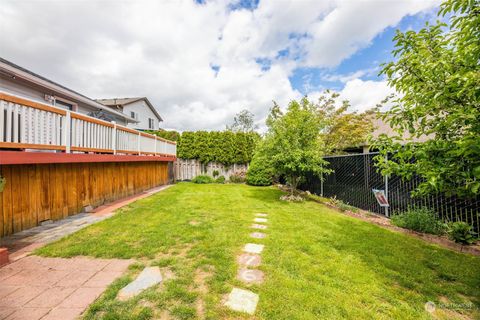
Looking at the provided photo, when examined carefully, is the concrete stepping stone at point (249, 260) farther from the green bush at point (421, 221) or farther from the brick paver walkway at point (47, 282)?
the green bush at point (421, 221)

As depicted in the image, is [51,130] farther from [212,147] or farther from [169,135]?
[169,135]

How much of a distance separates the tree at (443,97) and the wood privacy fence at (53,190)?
5.93m

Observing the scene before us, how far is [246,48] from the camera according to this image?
11039mm

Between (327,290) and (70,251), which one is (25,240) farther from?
(327,290)

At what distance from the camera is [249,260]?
279 cm

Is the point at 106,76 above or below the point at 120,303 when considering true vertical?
above

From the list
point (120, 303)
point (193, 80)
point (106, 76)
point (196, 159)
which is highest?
point (106, 76)

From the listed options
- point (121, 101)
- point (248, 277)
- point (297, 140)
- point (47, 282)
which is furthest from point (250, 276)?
point (121, 101)

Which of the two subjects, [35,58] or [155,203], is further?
[35,58]

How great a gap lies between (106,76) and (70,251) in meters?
23.9

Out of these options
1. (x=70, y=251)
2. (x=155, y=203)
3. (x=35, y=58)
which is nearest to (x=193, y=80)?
(x=35, y=58)

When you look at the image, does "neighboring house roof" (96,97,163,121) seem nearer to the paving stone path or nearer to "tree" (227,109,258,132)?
"tree" (227,109,258,132)

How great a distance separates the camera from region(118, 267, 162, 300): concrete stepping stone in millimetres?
1981

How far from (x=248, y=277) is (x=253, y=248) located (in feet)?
2.87
